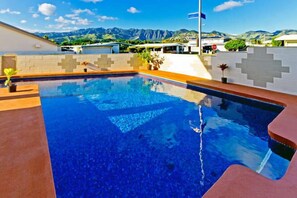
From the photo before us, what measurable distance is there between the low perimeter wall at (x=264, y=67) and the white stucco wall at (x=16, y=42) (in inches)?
541

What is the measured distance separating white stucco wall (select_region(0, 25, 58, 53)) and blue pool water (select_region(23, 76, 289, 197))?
35.6 ft

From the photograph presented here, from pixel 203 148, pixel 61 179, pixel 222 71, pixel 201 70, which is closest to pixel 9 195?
pixel 61 179

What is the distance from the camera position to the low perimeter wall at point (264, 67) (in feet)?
20.8

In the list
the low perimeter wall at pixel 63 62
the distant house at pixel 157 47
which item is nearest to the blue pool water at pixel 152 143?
the low perimeter wall at pixel 63 62

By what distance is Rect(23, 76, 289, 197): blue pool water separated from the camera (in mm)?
2609

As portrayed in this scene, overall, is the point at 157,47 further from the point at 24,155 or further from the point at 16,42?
the point at 24,155

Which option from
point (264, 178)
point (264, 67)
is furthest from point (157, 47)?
point (264, 178)

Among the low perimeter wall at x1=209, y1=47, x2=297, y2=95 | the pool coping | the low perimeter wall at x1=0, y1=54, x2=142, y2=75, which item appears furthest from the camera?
the low perimeter wall at x1=0, y1=54, x2=142, y2=75

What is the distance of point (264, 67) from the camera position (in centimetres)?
705

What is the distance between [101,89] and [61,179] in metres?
6.26

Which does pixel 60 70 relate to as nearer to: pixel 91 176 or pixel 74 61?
pixel 74 61

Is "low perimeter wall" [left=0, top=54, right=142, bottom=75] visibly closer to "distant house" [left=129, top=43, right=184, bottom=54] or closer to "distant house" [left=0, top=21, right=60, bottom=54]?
"distant house" [left=0, top=21, right=60, bottom=54]

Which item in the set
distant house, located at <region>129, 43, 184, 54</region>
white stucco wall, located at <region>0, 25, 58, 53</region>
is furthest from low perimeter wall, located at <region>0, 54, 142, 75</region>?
distant house, located at <region>129, 43, 184, 54</region>

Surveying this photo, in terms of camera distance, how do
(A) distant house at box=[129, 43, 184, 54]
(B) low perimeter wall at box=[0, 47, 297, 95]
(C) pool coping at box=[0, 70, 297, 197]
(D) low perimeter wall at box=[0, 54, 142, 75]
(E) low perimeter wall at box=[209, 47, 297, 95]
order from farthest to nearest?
(A) distant house at box=[129, 43, 184, 54], (D) low perimeter wall at box=[0, 54, 142, 75], (B) low perimeter wall at box=[0, 47, 297, 95], (E) low perimeter wall at box=[209, 47, 297, 95], (C) pool coping at box=[0, 70, 297, 197]
